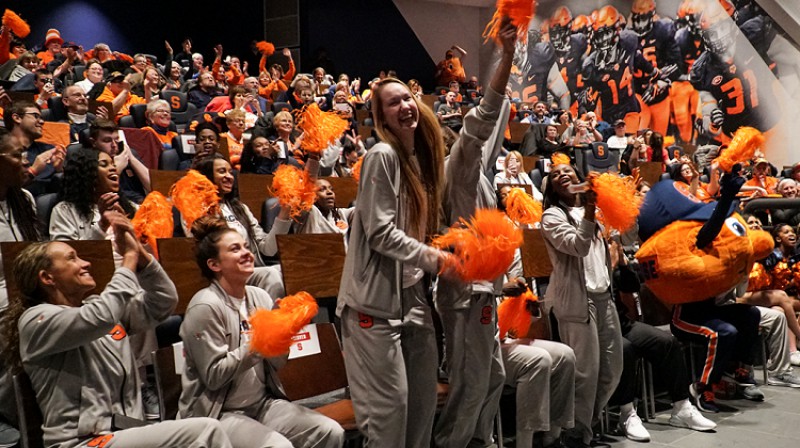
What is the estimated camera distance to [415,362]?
242 centimetres

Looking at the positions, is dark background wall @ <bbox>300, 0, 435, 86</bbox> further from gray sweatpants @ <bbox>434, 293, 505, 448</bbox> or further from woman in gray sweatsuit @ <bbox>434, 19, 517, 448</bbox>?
gray sweatpants @ <bbox>434, 293, 505, 448</bbox>

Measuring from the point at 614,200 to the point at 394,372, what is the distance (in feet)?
5.54

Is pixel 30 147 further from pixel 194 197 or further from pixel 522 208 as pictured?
pixel 522 208

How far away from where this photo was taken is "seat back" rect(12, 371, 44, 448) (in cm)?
235

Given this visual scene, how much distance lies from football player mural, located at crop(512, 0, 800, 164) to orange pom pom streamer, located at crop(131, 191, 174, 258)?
1097 cm

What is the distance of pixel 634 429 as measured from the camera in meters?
4.12

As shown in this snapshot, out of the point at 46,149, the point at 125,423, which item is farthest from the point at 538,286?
the point at 46,149

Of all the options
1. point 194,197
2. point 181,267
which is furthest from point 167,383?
point 194,197

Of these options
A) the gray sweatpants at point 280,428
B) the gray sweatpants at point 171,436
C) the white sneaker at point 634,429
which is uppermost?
the gray sweatpants at point 171,436

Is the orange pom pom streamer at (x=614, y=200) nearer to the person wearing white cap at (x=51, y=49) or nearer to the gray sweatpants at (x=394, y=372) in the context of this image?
the gray sweatpants at (x=394, y=372)

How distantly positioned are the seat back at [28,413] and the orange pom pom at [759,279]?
520 cm

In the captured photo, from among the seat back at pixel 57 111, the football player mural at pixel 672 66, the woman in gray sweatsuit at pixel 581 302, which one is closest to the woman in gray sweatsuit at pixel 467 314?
the woman in gray sweatsuit at pixel 581 302

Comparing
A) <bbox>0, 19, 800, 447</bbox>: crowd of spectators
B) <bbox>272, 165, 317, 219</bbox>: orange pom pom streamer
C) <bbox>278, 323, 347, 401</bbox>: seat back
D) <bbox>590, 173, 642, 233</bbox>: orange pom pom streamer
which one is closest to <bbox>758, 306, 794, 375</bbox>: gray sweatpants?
<bbox>0, 19, 800, 447</bbox>: crowd of spectators

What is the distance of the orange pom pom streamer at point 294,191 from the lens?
427 centimetres
